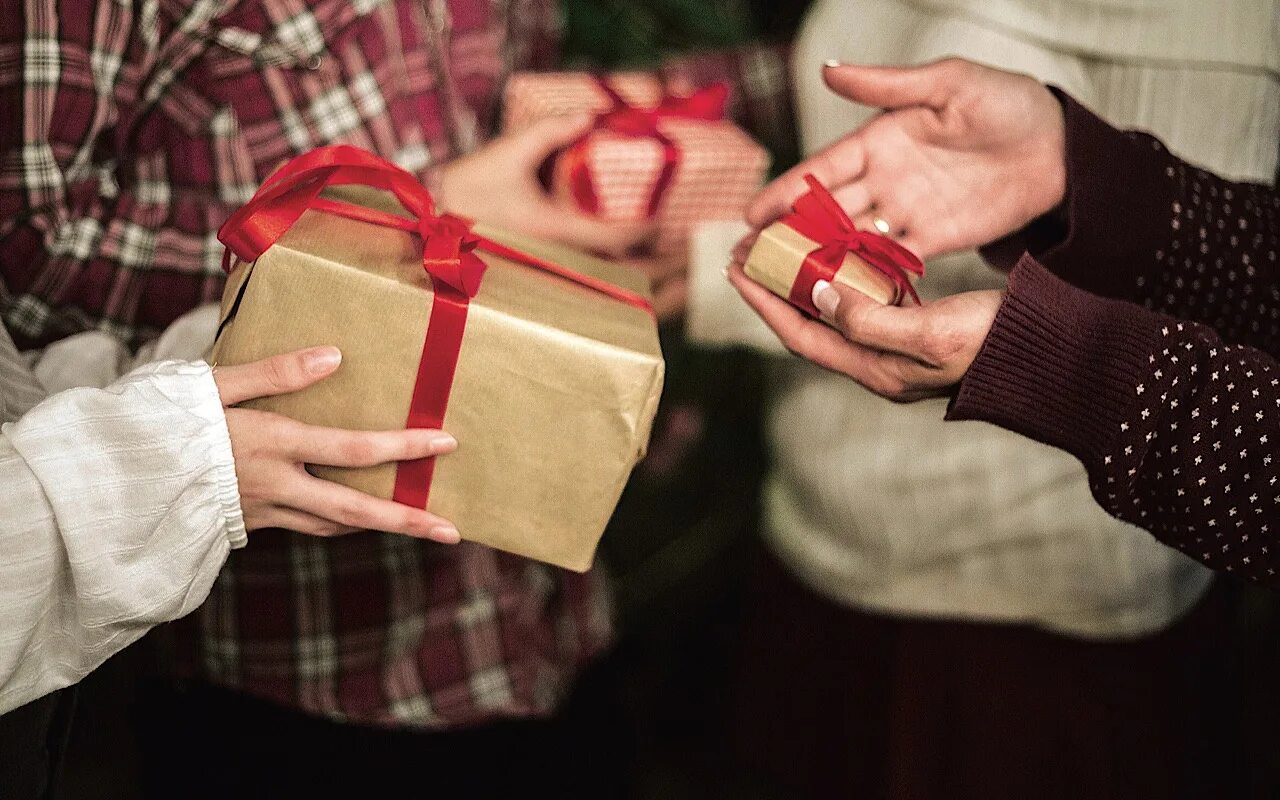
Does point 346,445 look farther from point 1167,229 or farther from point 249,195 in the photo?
point 1167,229

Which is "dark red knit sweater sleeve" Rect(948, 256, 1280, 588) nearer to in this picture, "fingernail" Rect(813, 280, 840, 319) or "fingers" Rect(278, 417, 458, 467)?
"fingernail" Rect(813, 280, 840, 319)

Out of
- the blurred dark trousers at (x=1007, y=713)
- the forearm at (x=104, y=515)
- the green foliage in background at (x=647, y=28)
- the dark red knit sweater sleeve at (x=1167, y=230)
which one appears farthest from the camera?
the green foliage in background at (x=647, y=28)

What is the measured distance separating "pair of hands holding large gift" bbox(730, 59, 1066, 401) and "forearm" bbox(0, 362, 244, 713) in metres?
0.45

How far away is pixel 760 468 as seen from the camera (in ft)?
5.42

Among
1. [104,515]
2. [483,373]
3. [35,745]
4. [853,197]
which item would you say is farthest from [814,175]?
[35,745]

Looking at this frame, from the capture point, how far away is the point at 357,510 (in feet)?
2.33

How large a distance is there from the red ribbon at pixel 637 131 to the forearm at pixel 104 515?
527mm

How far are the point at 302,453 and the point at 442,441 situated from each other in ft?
0.31

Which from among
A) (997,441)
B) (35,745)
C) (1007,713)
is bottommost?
(1007,713)

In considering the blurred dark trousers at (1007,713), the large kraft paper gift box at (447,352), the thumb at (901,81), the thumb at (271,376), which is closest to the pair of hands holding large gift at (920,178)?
the thumb at (901,81)

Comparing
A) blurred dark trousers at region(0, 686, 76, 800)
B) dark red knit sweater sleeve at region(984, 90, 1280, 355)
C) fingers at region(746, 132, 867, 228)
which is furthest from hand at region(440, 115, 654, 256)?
blurred dark trousers at region(0, 686, 76, 800)

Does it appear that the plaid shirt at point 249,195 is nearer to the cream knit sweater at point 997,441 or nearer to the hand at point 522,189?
the hand at point 522,189

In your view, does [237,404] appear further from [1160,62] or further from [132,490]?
[1160,62]

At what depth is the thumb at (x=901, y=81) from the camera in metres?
0.86
